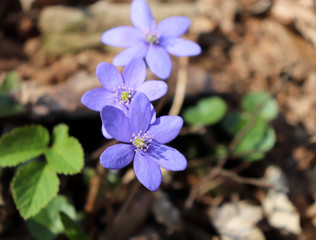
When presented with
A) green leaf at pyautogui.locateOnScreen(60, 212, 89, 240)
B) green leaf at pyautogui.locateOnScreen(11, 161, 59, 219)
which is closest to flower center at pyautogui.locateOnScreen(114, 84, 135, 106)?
green leaf at pyautogui.locateOnScreen(11, 161, 59, 219)

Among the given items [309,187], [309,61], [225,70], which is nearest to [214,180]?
[309,187]

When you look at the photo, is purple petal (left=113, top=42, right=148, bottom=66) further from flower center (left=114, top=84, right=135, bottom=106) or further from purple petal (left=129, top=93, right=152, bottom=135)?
purple petal (left=129, top=93, right=152, bottom=135)

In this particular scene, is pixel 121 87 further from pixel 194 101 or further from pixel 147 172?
pixel 194 101

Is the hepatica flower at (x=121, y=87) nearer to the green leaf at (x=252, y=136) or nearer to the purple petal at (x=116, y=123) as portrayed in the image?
the purple petal at (x=116, y=123)

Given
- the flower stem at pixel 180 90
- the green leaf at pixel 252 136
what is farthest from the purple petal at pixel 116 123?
the green leaf at pixel 252 136

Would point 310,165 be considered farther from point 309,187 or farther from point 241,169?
point 241,169
